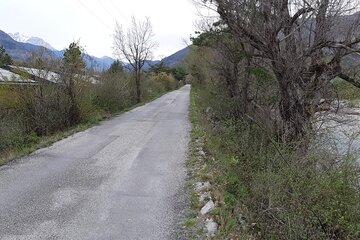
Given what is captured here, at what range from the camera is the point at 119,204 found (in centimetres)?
733

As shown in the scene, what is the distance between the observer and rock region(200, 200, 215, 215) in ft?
22.6

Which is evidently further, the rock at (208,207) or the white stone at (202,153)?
the white stone at (202,153)

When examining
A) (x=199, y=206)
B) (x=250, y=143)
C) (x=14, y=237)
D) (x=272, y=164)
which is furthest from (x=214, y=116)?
(x=14, y=237)

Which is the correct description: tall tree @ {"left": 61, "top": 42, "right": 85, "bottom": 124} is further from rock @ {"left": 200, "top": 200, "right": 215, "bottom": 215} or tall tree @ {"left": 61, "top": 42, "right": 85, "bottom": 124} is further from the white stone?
rock @ {"left": 200, "top": 200, "right": 215, "bottom": 215}

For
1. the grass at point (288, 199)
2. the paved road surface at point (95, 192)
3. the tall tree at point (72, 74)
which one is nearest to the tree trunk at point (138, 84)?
the tall tree at point (72, 74)

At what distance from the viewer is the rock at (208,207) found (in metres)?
6.90

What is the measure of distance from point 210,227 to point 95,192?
9.08 ft

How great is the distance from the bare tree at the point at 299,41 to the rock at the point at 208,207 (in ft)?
16.1

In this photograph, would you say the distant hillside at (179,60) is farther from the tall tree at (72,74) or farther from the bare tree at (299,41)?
the bare tree at (299,41)

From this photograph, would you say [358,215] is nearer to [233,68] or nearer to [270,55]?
[270,55]

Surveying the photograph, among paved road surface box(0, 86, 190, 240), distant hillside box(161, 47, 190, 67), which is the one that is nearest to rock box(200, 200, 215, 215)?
paved road surface box(0, 86, 190, 240)

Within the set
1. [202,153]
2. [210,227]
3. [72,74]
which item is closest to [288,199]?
[210,227]

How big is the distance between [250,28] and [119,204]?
678cm

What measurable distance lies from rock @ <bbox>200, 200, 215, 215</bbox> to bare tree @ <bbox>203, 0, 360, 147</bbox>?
490 centimetres
